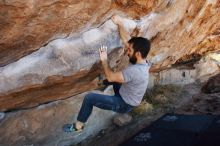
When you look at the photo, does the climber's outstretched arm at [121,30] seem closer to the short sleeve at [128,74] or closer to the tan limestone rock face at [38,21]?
the tan limestone rock face at [38,21]

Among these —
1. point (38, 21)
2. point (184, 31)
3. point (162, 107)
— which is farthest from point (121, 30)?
point (162, 107)

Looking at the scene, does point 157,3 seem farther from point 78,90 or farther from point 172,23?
point 78,90

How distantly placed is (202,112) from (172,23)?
7.98 ft

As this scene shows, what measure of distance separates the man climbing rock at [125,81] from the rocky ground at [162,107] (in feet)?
5.29

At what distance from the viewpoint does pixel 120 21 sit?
6000 millimetres

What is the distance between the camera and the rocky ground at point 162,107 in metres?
7.56

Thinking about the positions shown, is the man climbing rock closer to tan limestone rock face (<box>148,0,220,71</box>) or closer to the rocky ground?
tan limestone rock face (<box>148,0,220,71</box>)

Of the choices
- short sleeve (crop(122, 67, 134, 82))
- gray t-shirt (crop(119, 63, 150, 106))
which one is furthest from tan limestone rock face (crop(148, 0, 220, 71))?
short sleeve (crop(122, 67, 134, 82))

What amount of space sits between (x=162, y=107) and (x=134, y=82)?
10.7 ft

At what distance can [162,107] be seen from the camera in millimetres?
8656

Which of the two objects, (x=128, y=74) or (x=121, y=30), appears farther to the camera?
(x=121, y=30)

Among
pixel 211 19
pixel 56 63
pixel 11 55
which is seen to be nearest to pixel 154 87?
pixel 211 19

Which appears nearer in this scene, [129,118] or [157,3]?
[157,3]

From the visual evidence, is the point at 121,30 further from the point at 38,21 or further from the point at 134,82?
the point at 38,21
